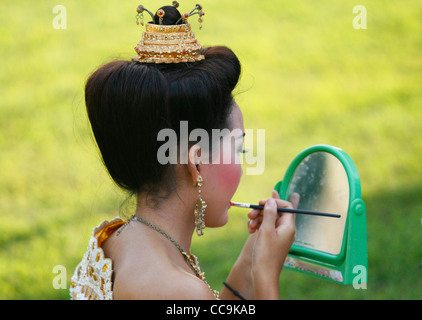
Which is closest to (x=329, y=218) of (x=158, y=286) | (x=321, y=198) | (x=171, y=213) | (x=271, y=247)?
(x=321, y=198)

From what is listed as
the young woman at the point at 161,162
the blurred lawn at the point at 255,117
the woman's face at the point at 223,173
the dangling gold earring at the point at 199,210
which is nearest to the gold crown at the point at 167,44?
the young woman at the point at 161,162

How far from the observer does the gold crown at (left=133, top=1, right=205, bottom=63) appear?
1649 mm

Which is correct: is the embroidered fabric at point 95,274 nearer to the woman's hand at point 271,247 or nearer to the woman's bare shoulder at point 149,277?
the woman's bare shoulder at point 149,277

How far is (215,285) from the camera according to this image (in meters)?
3.21

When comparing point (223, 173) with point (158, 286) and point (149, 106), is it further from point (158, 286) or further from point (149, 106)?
point (158, 286)

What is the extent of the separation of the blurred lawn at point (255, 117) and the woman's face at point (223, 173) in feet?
0.98

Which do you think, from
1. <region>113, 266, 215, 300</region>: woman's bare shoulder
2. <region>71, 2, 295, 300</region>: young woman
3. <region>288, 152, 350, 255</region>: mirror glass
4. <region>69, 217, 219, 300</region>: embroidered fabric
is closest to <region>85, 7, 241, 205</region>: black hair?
<region>71, 2, 295, 300</region>: young woman

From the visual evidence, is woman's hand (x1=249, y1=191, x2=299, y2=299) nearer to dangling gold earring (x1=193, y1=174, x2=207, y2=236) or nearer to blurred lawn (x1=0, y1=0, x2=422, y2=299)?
dangling gold earring (x1=193, y1=174, x2=207, y2=236)

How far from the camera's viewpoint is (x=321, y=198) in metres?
1.90

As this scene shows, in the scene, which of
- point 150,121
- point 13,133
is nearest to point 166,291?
point 150,121

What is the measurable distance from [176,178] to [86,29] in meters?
4.99

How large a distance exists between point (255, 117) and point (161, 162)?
137 inches

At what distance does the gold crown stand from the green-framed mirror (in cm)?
55

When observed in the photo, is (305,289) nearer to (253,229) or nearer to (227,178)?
(253,229)
